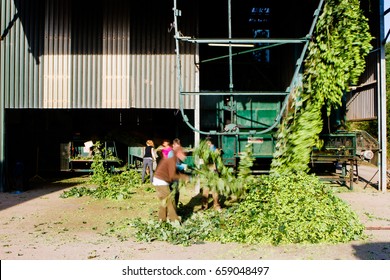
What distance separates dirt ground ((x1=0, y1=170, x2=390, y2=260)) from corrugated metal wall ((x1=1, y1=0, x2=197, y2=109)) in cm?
376

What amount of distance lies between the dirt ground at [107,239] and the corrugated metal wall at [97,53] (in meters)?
3.76

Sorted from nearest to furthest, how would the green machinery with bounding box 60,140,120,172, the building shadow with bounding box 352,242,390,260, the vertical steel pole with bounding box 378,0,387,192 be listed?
the building shadow with bounding box 352,242,390,260 < the vertical steel pole with bounding box 378,0,387,192 < the green machinery with bounding box 60,140,120,172

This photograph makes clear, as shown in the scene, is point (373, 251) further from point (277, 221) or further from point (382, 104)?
point (382, 104)

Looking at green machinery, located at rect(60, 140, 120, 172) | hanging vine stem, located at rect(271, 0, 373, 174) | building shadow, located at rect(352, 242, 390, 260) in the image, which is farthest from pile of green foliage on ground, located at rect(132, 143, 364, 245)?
green machinery, located at rect(60, 140, 120, 172)

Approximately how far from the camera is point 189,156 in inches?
578

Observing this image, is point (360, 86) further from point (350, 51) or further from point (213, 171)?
point (213, 171)

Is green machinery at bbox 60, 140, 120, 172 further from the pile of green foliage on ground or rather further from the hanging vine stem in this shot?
the hanging vine stem

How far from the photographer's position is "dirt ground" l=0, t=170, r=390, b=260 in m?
6.54

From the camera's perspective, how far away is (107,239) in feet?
24.8

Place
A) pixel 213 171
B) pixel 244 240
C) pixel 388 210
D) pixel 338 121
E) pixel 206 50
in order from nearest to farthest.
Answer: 1. pixel 244 240
2. pixel 213 171
3. pixel 388 210
4. pixel 338 121
5. pixel 206 50

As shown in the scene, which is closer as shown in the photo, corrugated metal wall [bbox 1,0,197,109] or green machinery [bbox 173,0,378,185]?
green machinery [bbox 173,0,378,185]
